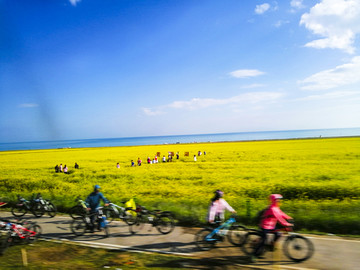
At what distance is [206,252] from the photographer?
279 inches

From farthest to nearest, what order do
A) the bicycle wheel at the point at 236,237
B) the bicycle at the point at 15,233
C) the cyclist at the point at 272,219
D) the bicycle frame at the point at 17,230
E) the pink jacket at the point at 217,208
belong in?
the bicycle frame at the point at 17,230 < the bicycle at the point at 15,233 < the pink jacket at the point at 217,208 < the bicycle wheel at the point at 236,237 < the cyclist at the point at 272,219

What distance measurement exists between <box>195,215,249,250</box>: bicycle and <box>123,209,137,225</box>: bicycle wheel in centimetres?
319

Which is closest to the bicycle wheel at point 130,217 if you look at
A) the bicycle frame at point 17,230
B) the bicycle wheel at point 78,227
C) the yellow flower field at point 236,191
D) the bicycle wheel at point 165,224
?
the bicycle wheel at point 165,224

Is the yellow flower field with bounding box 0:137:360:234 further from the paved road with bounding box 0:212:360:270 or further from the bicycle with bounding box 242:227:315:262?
the bicycle with bounding box 242:227:315:262

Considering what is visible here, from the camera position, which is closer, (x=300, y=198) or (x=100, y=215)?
(x=100, y=215)

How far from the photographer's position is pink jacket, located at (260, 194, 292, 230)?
6172 millimetres

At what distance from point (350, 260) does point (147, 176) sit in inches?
787

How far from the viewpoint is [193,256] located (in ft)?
22.5

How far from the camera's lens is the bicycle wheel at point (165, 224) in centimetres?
873

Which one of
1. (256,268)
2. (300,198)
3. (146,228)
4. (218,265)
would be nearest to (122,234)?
(146,228)

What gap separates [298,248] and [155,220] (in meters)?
4.82

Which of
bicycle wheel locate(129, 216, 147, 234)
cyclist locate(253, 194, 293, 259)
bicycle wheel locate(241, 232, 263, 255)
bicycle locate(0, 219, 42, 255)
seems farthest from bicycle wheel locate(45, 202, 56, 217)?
cyclist locate(253, 194, 293, 259)

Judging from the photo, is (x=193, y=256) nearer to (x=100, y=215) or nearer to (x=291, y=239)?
(x=291, y=239)

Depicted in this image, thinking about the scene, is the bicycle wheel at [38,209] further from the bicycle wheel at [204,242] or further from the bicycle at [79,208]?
the bicycle wheel at [204,242]
